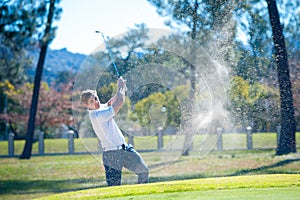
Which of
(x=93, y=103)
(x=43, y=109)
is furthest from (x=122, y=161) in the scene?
(x=43, y=109)

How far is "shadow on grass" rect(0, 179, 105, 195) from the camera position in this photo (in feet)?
38.3

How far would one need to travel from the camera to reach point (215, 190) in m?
6.79

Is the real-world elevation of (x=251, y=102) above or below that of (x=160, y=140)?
above

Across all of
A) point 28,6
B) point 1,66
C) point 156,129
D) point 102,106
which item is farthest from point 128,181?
point 1,66

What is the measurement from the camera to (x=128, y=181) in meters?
10.9

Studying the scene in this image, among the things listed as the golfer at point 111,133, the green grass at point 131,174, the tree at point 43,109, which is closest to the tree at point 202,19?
the green grass at point 131,174

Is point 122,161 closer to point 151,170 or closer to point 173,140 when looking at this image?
point 173,140

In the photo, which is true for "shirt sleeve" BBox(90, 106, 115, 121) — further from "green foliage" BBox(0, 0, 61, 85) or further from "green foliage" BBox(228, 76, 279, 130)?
"green foliage" BBox(0, 0, 61, 85)

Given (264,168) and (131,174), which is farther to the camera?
(264,168)

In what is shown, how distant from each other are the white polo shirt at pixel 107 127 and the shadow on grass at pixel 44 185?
13.6 ft

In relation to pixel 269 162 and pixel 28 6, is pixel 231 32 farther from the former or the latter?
pixel 28 6

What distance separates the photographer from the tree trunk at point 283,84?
1287 cm

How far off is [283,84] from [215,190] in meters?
6.67

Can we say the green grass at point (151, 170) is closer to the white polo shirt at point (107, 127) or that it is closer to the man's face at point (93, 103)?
the white polo shirt at point (107, 127)
